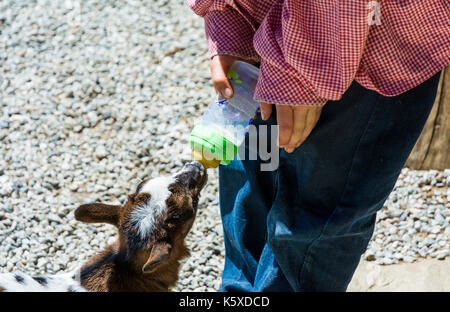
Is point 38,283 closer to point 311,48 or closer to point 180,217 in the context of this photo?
point 180,217

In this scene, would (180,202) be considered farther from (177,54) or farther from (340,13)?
(177,54)

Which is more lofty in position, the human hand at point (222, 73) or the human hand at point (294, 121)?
the human hand at point (222, 73)

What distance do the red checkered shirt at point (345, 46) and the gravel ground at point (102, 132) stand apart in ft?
6.26

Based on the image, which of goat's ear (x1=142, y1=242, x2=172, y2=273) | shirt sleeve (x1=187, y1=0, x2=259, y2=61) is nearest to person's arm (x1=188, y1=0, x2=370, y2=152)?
shirt sleeve (x1=187, y1=0, x2=259, y2=61)

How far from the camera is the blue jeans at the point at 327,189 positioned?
1.95 meters

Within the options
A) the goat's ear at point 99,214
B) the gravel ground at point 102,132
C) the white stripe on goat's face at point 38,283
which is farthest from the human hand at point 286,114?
the gravel ground at point 102,132

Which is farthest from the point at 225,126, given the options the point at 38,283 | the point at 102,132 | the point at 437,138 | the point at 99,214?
the point at 102,132

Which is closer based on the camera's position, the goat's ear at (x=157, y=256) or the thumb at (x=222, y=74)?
the thumb at (x=222, y=74)

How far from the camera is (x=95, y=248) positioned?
363 cm

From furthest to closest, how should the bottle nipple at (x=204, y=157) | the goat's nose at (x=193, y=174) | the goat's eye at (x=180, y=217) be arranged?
the goat's nose at (x=193, y=174), the goat's eye at (x=180, y=217), the bottle nipple at (x=204, y=157)

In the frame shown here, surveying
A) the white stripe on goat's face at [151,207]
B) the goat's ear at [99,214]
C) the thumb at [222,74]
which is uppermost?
the thumb at [222,74]

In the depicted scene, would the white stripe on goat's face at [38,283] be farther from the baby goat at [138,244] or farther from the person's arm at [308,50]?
the person's arm at [308,50]

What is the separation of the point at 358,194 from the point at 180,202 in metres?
1.09

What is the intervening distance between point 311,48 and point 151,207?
1423 millimetres
